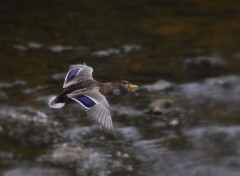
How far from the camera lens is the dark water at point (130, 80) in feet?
25.6

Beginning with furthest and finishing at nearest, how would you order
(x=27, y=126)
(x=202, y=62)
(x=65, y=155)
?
1. (x=202, y=62)
2. (x=27, y=126)
3. (x=65, y=155)

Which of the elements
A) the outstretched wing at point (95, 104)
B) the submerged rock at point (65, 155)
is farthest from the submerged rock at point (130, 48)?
the outstretched wing at point (95, 104)

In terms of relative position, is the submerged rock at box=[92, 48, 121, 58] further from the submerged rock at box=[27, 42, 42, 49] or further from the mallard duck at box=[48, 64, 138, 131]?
the mallard duck at box=[48, 64, 138, 131]

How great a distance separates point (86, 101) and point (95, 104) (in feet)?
0.14

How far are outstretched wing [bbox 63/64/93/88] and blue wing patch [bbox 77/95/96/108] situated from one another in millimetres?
211

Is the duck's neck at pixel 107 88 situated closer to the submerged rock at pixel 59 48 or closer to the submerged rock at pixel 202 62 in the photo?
the submerged rock at pixel 202 62

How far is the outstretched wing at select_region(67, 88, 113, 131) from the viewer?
2.76m

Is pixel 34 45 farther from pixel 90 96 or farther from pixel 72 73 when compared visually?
pixel 90 96

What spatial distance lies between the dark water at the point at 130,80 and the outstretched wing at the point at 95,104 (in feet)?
15.3

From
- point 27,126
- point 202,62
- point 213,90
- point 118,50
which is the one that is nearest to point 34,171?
point 27,126

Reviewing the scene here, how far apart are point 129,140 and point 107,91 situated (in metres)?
5.27

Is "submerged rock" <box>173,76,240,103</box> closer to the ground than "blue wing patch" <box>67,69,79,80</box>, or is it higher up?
higher up

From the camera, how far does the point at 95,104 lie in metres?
2.81

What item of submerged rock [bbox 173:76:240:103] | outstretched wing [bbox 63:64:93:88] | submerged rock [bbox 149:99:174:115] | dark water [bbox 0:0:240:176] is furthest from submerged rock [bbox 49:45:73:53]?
outstretched wing [bbox 63:64:93:88]
